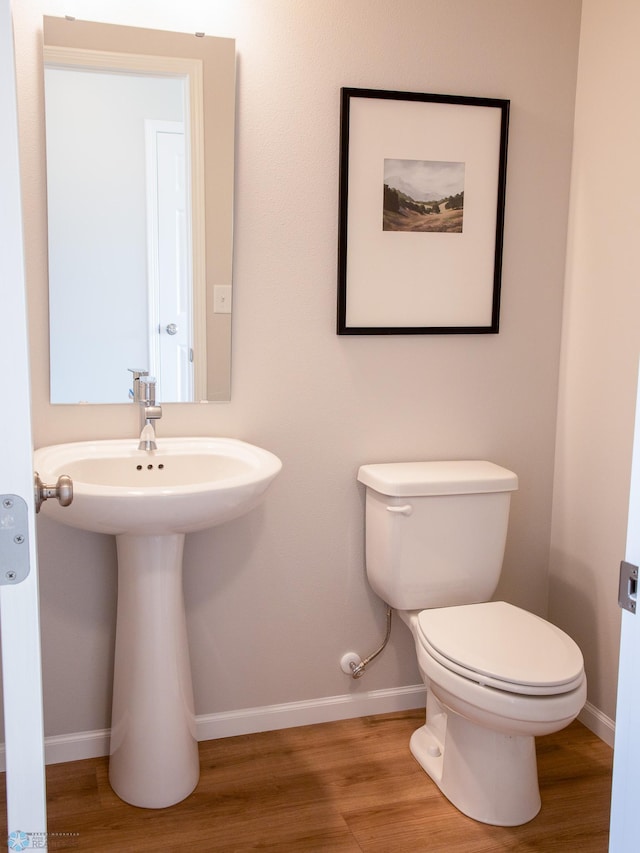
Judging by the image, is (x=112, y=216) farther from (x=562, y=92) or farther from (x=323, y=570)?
(x=562, y=92)

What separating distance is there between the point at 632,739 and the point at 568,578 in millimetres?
1732

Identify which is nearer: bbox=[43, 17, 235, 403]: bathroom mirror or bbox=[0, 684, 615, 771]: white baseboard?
bbox=[43, 17, 235, 403]: bathroom mirror

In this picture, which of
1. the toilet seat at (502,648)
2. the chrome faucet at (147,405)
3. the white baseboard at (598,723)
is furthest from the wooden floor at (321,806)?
the chrome faucet at (147,405)

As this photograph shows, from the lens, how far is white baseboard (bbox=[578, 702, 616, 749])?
2.42 meters

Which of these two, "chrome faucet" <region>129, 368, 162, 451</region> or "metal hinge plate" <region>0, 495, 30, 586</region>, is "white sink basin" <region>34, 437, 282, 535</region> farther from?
"metal hinge plate" <region>0, 495, 30, 586</region>

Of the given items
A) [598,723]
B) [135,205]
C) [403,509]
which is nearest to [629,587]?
[403,509]

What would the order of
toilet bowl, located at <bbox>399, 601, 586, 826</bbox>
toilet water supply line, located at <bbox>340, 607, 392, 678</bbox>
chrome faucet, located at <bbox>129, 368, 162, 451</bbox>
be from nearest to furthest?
toilet bowl, located at <bbox>399, 601, 586, 826</bbox> → chrome faucet, located at <bbox>129, 368, 162, 451</bbox> → toilet water supply line, located at <bbox>340, 607, 392, 678</bbox>

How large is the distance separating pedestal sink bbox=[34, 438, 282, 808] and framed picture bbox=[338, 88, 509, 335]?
23.9 inches

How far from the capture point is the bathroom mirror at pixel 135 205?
81.4 inches

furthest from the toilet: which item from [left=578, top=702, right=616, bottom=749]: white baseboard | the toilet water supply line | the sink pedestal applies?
the sink pedestal

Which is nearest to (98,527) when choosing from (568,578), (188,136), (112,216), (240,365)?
(240,365)

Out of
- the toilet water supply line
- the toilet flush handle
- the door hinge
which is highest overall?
the door hinge

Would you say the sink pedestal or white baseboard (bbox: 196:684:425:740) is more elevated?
the sink pedestal

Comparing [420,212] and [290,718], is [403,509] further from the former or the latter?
[420,212]
